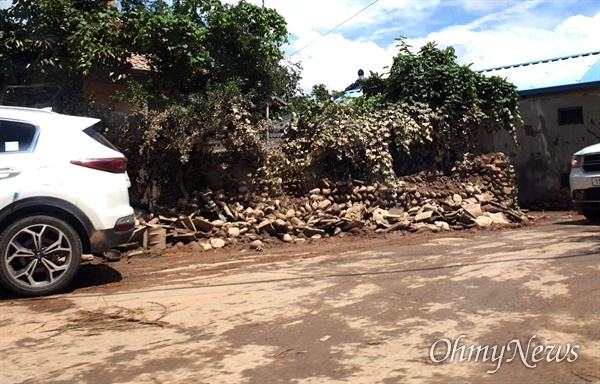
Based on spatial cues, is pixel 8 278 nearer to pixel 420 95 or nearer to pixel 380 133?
pixel 380 133

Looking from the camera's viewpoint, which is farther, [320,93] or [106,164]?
[320,93]

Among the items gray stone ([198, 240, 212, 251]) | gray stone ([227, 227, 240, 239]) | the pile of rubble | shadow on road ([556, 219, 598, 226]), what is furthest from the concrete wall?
gray stone ([198, 240, 212, 251])

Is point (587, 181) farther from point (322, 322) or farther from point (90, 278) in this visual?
point (90, 278)

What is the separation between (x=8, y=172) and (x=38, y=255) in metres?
0.88

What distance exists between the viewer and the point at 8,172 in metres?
5.43

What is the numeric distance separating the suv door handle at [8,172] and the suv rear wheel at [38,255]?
459 mm

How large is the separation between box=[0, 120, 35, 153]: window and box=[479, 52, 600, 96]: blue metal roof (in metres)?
11.4

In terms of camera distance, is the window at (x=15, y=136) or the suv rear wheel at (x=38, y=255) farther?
the window at (x=15, y=136)

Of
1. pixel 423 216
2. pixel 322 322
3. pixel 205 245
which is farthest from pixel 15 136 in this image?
pixel 423 216

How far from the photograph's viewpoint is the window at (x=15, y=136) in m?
5.55

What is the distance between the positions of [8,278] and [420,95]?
9.19 meters

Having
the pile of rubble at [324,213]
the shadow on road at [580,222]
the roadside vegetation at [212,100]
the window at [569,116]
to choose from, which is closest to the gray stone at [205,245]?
the pile of rubble at [324,213]

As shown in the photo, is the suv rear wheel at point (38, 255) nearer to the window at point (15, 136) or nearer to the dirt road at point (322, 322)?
the dirt road at point (322, 322)

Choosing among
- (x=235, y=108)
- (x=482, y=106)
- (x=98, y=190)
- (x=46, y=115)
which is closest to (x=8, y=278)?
(x=98, y=190)
